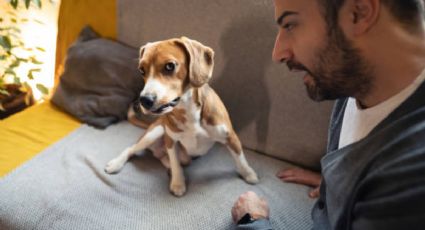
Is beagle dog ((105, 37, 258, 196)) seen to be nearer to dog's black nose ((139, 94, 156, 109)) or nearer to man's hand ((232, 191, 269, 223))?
dog's black nose ((139, 94, 156, 109))

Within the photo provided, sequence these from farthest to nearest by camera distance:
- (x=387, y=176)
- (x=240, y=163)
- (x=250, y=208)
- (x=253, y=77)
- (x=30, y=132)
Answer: (x=30, y=132) → (x=253, y=77) → (x=240, y=163) → (x=250, y=208) → (x=387, y=176)

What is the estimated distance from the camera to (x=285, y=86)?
134 centimetres

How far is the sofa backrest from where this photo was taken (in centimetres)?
133

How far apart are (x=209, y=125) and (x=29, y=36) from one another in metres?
1.44

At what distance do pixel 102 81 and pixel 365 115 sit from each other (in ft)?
3.98

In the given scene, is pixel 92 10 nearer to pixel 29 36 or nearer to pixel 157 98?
pixel 29 36

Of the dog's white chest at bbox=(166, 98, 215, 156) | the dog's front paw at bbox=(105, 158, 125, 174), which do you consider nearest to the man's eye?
the dog's white chest at bbox=(166, 98, 215, 156)

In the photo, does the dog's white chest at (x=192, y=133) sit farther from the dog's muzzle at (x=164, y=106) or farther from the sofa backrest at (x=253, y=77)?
the sofa backrest at (x=253, y=77)

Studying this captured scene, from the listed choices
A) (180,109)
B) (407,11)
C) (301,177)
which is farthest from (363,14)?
(301,177)

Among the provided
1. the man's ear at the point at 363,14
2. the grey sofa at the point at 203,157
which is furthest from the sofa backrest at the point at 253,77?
the man's ear at the point at 363,14

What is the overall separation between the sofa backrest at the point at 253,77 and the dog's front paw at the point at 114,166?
50cm

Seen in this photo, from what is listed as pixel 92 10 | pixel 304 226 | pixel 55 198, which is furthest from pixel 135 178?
pixel 92 10

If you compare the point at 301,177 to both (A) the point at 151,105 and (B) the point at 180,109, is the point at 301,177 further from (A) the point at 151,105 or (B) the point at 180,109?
(A) the point at 151,105

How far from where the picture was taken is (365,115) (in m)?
0.72
